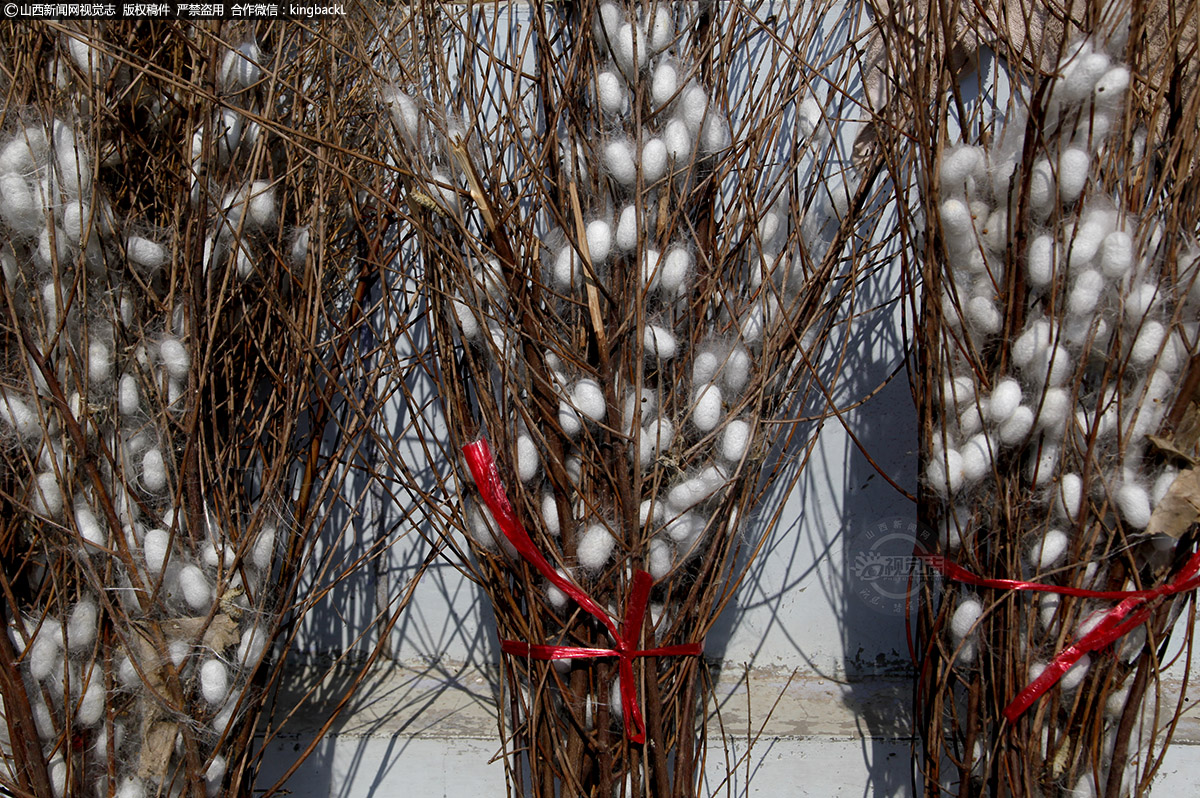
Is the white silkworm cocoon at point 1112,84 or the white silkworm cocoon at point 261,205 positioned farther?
the white silkworm cocoon at point 261,205

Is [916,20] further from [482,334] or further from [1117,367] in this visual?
[482,334]

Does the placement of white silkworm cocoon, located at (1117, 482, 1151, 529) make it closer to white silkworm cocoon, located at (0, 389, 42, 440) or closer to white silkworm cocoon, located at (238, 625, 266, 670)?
white silkworm cocoon, located at (238, 625, 266, 670)

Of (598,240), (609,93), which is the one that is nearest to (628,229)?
(598,240)

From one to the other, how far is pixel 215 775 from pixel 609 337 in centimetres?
64

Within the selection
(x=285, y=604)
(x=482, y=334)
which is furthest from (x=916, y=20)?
(x=285, y=604)

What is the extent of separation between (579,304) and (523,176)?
0.62 feet

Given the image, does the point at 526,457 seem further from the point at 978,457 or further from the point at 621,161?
the point at 978,457

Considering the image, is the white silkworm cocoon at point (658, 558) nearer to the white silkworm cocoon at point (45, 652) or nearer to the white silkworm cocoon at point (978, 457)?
the white silkworm cocoon at point (978, 457)

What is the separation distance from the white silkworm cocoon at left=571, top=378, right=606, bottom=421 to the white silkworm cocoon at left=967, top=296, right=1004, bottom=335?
41cm

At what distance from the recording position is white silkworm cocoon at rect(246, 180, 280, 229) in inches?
35.3

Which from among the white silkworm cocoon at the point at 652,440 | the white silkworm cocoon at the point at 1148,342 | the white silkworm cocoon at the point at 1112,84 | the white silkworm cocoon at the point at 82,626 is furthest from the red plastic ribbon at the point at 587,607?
the white silkworm cocoon at the point at 1112,84

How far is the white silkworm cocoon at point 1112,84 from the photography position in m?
0.76

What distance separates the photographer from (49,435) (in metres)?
0.82

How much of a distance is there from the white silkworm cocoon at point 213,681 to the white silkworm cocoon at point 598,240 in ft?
1.91
